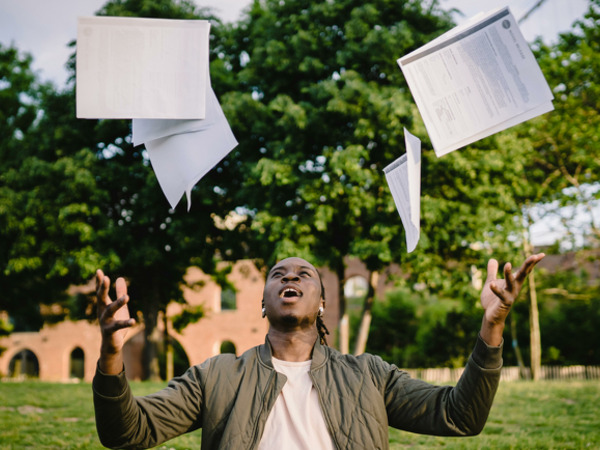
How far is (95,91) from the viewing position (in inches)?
112

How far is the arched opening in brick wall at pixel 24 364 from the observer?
117 ft

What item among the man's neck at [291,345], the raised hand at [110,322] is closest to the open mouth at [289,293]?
the man's neck at [291,345]

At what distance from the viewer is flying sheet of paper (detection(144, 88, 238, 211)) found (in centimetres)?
297

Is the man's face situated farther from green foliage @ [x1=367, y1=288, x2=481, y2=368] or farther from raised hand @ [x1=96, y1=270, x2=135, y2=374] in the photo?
green foliage @ [x1=367, y1=288, x2=481, y2=368]

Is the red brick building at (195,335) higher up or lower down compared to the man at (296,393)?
lower down

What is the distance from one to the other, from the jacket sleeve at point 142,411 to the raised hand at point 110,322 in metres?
0.06

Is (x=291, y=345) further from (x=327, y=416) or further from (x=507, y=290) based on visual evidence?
(x=507, y=290)

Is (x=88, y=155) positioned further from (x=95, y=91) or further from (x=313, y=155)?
(x=95, y=91)

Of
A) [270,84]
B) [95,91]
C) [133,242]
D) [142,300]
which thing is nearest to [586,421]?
[95,91]

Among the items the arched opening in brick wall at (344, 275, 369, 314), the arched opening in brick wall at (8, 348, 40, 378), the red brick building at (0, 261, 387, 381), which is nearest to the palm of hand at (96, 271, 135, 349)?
the red brick building at (0, 261, 387, 381)

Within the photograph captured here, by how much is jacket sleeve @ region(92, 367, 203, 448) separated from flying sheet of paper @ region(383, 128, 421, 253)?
1217 mm

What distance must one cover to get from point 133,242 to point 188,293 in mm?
15639

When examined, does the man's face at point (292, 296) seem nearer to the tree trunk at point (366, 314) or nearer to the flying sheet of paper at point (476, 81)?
the flying sheet of paper at point (476, 81)

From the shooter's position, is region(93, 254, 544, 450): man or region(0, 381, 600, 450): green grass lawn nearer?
region(93, 254, 544, 450): man
